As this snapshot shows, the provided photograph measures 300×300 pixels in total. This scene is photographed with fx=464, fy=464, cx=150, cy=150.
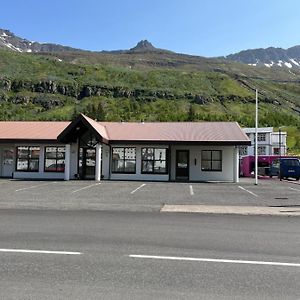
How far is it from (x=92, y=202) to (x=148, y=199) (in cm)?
242

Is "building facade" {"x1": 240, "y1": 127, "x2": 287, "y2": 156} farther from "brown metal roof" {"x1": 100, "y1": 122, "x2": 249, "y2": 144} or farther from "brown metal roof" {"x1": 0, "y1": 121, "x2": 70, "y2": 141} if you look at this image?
"brown metal roof" {"x1": 0, "y1": 121, "x2": 70, "y2": 141}

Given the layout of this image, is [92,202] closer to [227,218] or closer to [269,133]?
[227,218]

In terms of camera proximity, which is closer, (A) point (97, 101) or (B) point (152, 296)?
(B) point (152, 296)

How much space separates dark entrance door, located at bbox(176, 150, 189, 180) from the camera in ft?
106

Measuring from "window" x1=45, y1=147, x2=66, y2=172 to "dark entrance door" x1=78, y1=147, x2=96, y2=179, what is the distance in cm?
145

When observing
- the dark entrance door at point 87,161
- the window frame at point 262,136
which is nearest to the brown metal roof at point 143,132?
the dark entrance door at point 87,161

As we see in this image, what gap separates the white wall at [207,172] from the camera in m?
31.8

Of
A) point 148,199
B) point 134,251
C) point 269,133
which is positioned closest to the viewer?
point 134,251

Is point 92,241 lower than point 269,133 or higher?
lower

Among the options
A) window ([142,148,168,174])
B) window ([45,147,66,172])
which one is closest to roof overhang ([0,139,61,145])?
window ([45,147,66,172])

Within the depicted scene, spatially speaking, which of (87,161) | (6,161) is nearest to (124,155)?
(87,161)

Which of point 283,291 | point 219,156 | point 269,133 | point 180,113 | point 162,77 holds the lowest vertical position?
point 283,291

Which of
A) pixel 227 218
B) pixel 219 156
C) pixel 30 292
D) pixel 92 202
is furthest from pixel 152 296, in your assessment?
pixel 219 156

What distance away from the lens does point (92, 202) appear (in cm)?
1673
